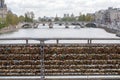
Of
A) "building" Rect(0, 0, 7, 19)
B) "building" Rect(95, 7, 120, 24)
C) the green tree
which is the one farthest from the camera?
the green tree

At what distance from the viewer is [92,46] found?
7.03 metres

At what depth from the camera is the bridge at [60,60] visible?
7.02 m

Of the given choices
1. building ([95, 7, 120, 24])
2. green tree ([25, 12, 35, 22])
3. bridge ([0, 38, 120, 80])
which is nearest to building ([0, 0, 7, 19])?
green tree ([25, 12, 35, 22])

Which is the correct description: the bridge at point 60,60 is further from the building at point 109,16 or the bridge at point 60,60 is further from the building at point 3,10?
the building at point 109,16

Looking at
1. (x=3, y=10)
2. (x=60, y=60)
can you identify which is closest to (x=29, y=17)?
(x=3, y=10)

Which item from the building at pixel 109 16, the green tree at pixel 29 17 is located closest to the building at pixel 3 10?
the green tree at pixel 29 17

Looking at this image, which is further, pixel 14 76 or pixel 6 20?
pixel 6 20

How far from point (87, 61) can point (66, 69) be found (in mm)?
472

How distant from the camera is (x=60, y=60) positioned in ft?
23.4

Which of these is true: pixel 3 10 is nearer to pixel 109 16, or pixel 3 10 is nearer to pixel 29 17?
pixel 29 17

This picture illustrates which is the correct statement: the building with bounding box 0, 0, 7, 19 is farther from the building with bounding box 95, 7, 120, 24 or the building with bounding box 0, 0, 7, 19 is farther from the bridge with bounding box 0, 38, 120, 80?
the bridge with bounding box 0, 38, 120, 80

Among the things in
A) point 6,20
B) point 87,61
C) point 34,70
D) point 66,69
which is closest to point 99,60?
point 87,61

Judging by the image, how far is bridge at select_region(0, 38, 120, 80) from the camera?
7.02 metres

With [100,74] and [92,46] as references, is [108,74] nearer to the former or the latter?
[100,74]
